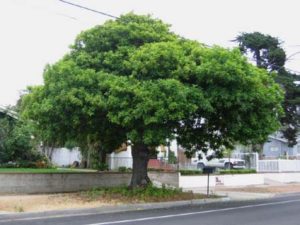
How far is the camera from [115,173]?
2616 centimetres

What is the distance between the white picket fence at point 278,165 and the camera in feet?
119

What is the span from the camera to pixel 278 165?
37062mm

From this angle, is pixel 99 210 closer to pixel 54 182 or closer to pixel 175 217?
pixel 175 217

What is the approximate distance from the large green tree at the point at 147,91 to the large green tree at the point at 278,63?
2152 cm

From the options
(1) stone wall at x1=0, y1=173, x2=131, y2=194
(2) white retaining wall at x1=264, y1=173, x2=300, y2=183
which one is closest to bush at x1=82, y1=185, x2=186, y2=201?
(1) stone wall at x1=0, y1=173, x2=131, y2=194

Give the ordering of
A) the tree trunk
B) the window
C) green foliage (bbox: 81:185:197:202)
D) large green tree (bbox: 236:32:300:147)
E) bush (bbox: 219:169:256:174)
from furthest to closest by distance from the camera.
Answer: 1. the window
2. large green tree (bbox: 236:32:300:147)
3. bush (bbox: 219:169:256:174)
4. the tree trunk
5. green foliage (bbox: 81:185:197:202)

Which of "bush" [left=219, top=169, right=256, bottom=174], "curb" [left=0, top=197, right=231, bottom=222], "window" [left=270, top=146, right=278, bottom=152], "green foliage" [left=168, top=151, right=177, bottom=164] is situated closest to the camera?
"curb" [left=0, top=197, right=231, bottom=222]

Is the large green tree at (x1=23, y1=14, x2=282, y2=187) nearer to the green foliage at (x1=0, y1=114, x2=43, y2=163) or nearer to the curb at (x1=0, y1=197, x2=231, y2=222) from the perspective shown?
the curb at (x1=0, y1=197, x2=231, y2=222)

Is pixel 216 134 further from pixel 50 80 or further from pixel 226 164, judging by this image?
pixel 226 164

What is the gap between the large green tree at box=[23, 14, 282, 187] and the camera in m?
18.0

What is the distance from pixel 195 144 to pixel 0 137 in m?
12.2

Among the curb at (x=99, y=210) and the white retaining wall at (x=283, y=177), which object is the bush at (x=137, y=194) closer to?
the curb at (x=99, y=210)

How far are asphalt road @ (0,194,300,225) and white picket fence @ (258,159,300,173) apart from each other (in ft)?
60.5

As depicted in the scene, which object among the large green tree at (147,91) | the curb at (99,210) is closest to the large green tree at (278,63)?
the large green tree at (147,91)
